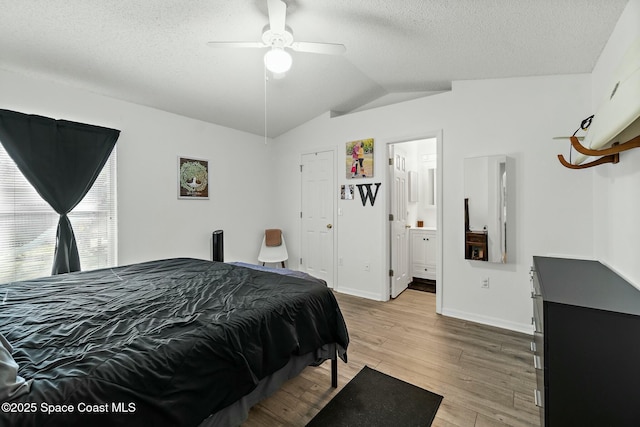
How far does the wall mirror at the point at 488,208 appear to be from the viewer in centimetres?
277

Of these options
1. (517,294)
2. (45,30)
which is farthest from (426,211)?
(45,30)

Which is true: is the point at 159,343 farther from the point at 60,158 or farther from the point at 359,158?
the point at 359,158

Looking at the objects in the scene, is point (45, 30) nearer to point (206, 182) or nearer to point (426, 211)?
point (206, 182)

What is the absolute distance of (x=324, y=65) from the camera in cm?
297

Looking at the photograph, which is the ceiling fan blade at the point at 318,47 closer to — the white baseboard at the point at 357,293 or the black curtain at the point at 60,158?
the black curtain at the point at 60,158

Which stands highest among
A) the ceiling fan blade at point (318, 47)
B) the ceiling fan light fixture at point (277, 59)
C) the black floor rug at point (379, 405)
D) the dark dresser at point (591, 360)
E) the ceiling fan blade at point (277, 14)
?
the ceiling fan blade at point (277, 14)

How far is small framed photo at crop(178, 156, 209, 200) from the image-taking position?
12.1 feet

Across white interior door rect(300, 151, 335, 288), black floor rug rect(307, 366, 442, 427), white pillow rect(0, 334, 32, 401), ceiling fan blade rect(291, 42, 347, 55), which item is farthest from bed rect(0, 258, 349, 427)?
white interior door rect(300, 151, 335, 288)

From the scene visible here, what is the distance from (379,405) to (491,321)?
1819mm

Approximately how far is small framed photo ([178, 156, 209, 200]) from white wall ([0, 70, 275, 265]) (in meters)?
0.08

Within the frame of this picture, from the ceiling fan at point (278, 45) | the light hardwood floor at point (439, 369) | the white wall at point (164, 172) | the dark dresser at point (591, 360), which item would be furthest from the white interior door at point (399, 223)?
the dark dresser at point (591, 360)

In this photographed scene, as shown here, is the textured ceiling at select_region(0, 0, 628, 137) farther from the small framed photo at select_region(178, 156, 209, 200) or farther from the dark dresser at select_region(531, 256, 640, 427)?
the dark dresser at select_region(531, 256, 640, 427)

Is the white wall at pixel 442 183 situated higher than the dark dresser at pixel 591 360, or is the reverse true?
the white wall at pixel 442 183

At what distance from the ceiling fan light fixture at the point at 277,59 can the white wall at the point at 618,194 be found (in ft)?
6.28
